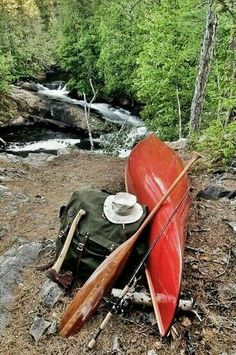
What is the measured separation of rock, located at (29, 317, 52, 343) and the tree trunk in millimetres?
8115

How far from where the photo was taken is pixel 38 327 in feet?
11.3

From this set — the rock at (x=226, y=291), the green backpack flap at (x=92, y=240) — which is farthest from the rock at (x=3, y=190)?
the rock at (x=226, y=291)

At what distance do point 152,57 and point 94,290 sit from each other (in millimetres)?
12426

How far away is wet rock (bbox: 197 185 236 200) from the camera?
536 cm

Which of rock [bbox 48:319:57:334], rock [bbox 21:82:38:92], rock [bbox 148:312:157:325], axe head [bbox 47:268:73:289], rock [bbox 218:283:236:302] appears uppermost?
rock [bbox 218:283:236:302]

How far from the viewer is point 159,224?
3.87m

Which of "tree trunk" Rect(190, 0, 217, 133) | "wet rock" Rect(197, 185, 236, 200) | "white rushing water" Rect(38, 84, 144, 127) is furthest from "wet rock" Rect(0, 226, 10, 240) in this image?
"white rushing water" Rect(38, 84, 144, 127)

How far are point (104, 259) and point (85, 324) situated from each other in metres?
0.63

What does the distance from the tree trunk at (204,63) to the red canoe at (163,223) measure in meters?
4.76

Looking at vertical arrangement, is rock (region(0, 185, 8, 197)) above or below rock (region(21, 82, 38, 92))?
above

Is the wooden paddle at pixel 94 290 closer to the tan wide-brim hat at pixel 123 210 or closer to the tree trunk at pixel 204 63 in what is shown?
the tan wide-brim hat at pixel 123 210

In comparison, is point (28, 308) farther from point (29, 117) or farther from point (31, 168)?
point (29, 117)

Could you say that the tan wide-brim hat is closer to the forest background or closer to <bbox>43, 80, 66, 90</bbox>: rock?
the forest background

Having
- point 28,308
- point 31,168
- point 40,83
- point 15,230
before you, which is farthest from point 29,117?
point 28,308
